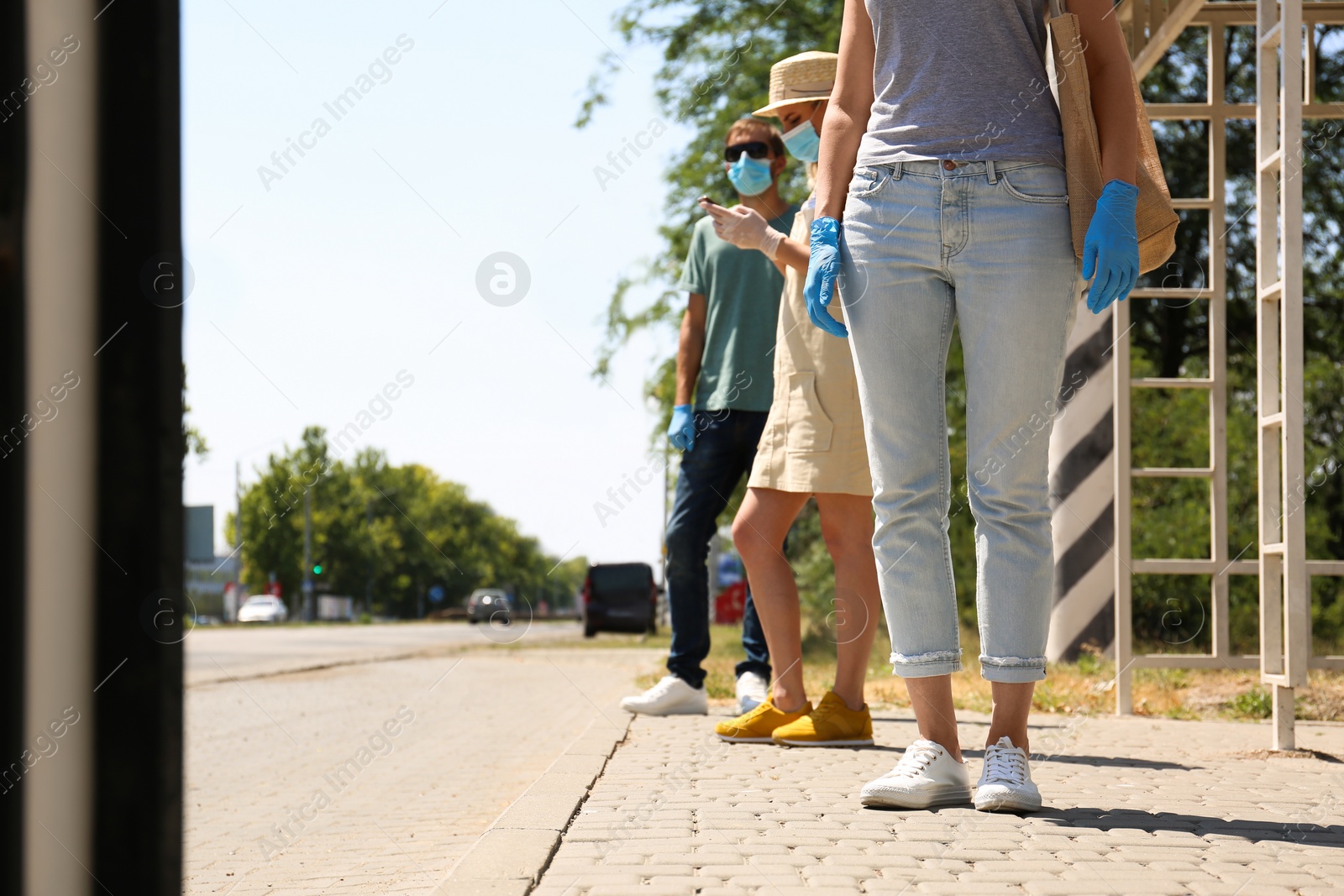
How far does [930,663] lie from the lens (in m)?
3.09

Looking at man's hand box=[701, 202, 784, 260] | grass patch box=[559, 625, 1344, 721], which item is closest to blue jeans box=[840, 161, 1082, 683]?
man's hand box=[701, 202, 784, 260]

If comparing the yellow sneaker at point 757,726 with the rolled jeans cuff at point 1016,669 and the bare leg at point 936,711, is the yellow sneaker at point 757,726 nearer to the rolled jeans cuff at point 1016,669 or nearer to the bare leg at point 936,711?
the bare leg at point 936,711

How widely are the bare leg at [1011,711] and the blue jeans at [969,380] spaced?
34 millimetres

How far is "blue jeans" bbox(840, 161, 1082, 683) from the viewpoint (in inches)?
120

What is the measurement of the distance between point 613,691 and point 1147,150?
22.6 ft

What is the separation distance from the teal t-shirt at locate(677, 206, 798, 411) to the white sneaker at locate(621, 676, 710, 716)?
1.21m

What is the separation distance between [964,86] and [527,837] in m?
1.99

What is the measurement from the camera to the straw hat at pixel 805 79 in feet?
16.0

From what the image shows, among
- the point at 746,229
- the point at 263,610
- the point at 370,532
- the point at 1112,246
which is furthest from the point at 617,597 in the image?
→ the point at 370,532

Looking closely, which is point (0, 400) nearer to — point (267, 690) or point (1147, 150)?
point (1147, 150)

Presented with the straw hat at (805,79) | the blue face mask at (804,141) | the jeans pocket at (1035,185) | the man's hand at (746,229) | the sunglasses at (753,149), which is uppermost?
the straw hat at (805,79)

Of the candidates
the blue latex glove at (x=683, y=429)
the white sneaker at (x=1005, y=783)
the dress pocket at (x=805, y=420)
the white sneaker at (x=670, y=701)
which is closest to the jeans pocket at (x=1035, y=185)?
the white sneaker at (x=1005, y=783)

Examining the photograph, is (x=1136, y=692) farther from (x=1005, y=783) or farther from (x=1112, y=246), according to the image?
(x=1112, y=246)

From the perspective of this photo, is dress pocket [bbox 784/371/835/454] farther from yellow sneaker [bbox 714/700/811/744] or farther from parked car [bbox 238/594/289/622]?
parked car [bbox 238/594/289/622]
